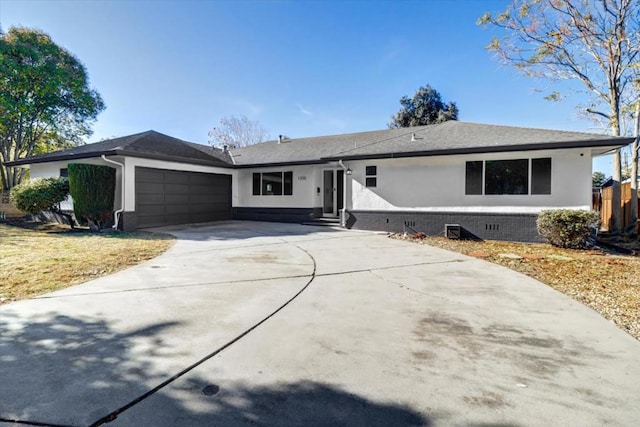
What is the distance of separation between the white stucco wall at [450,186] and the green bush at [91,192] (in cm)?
899

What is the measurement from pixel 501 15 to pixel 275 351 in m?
15.0

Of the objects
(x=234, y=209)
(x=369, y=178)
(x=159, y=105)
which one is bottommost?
(x=234, y=209)

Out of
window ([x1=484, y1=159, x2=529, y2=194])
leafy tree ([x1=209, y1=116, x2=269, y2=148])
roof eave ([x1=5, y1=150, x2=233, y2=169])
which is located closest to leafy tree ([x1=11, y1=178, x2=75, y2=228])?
roof eave ([x1=5, y1=150, x2=233, y2=169])

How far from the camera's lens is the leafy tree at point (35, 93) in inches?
653

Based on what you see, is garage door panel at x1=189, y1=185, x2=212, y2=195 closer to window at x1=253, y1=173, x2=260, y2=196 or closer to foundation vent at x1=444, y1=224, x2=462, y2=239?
window at x1=253, y1=173, x2=260, y2=196

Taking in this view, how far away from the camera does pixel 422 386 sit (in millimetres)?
2439

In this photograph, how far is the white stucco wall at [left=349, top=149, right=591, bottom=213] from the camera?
9.82 meters

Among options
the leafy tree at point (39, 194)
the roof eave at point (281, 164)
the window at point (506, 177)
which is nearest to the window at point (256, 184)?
the roof eave at point (281, 164)

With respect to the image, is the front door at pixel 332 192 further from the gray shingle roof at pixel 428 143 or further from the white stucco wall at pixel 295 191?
the gray shingle roof at pixel 428 143

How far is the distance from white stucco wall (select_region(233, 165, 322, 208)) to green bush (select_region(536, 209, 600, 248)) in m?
8.90

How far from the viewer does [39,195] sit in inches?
476

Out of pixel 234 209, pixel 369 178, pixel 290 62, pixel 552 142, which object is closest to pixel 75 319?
pixel 369 178

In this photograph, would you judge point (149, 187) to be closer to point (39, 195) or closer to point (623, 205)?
point (39, 195)

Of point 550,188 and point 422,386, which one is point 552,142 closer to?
point 550,188
